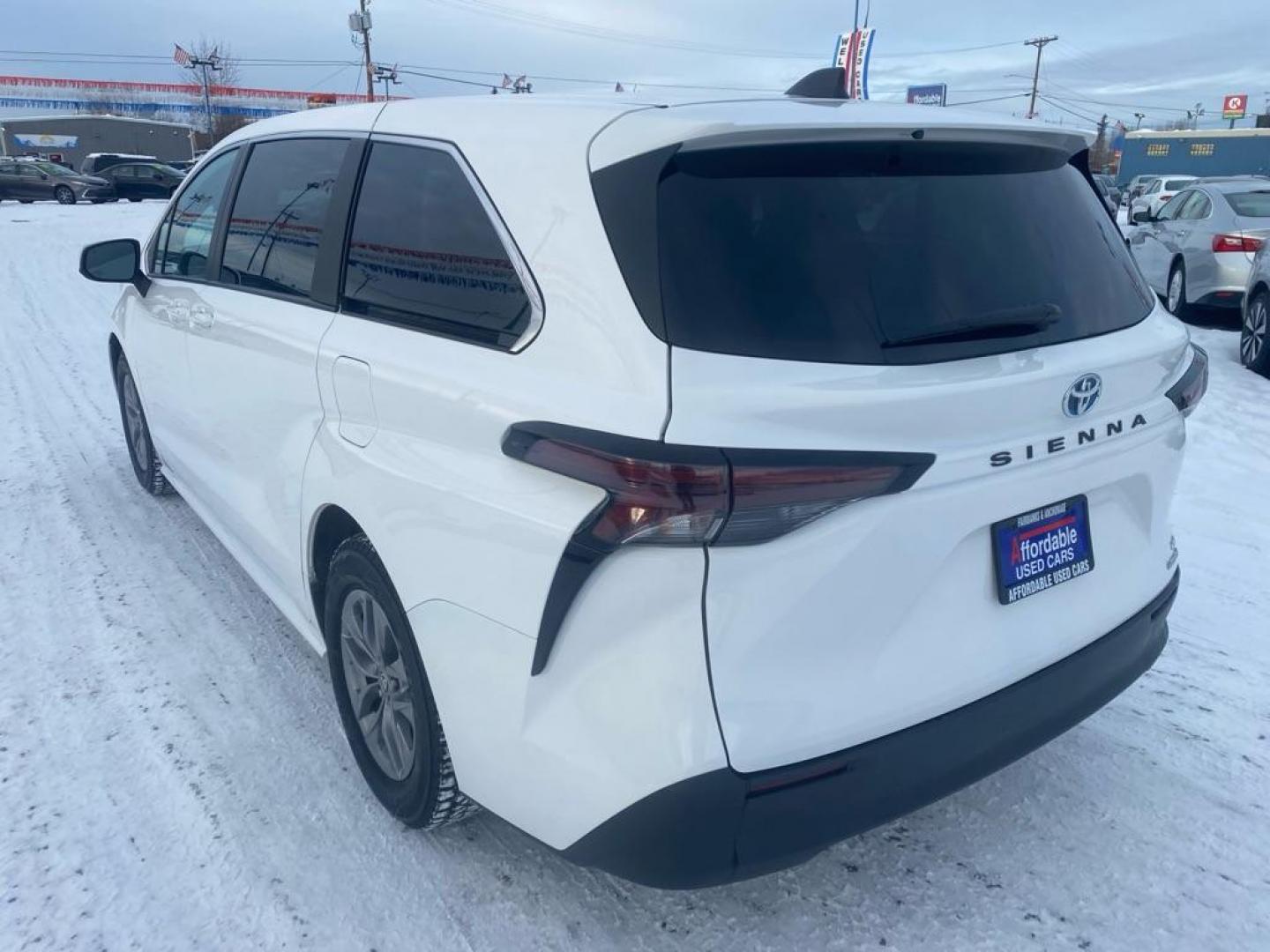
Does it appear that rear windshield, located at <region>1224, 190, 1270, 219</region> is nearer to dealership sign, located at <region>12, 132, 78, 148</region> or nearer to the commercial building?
the commercial building

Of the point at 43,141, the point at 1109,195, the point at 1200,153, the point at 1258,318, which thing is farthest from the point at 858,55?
the point at 43,141

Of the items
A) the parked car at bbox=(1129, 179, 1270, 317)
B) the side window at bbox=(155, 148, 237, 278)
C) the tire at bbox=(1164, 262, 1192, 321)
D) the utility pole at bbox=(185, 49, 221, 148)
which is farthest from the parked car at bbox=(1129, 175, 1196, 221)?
the utility pole at bbox=(185, 49, 221, 148)

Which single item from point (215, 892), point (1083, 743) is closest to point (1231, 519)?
point (1083, 743)

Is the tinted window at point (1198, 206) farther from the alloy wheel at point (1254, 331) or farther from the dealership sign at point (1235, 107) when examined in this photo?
the dealership sign at point (1235, 107)

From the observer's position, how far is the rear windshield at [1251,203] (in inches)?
416

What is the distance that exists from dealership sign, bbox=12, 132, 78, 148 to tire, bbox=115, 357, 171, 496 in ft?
249

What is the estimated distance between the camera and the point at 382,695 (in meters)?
2.80

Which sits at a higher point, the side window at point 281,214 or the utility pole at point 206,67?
the utility pole at point 206,67

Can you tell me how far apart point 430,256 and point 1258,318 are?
838 cm

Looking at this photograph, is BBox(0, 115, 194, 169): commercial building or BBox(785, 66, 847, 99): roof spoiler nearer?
BBox(785, 66, 847, 99): roof spoiler

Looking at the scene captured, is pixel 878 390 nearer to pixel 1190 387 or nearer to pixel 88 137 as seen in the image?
pixel 1190 387

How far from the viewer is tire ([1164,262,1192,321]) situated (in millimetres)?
11016

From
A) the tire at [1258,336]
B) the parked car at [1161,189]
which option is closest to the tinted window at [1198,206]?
the tire at [1258,336]

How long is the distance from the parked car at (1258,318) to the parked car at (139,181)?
33332mm
